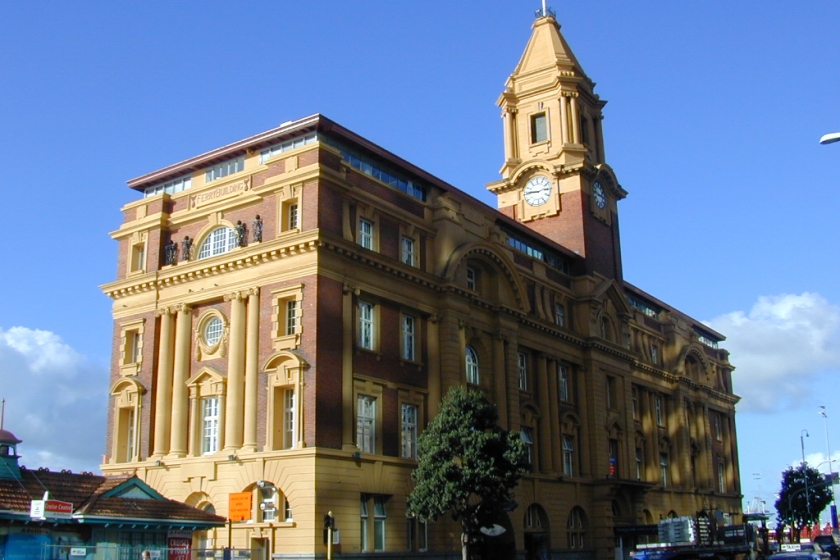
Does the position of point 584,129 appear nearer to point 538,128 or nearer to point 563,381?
point 538,128

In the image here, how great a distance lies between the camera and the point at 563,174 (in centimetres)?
6506

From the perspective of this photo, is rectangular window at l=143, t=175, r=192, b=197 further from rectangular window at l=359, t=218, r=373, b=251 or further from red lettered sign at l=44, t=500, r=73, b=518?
red lettered sign at l=44, t=500, r=73, b=518

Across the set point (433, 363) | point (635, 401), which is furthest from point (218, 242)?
point (635, 401)

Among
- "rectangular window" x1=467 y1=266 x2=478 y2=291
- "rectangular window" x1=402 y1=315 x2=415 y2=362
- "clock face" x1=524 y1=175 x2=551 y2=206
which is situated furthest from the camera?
"clock face" x1=524 y1=175 x2=551 y2=206

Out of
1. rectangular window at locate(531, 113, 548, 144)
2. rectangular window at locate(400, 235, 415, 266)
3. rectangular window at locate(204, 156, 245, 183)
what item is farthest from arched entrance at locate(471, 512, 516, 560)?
rectangular window at locate(531, 113, 548, 144)

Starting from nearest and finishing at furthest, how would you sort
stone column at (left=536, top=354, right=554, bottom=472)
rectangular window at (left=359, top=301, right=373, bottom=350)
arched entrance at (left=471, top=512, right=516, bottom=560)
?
rectangular window at (left=359, top=301, right=373, bottom=350) < arched entrance at (left=471, top=512, right=516, bottom=560) < stone column at (left=536, top=354, right=554, bottom=472)

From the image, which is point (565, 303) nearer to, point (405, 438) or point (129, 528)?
point (405, 438)

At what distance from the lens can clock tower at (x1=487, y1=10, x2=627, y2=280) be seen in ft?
213

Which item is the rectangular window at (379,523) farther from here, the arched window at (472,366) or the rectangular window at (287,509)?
the arched window at (472,366)

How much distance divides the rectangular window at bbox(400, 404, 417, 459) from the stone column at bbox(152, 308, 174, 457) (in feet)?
35.1

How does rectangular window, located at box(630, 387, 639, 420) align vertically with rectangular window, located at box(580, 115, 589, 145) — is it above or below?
below

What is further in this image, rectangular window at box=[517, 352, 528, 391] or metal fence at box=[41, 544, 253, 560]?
rectangular window at box=[517, 352, 528, 391]

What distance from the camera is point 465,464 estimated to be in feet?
129

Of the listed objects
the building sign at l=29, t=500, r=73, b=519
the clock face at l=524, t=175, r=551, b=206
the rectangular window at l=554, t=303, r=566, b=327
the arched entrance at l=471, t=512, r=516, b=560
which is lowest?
the arched entrance at l=471, t=512, r=516, b=560
